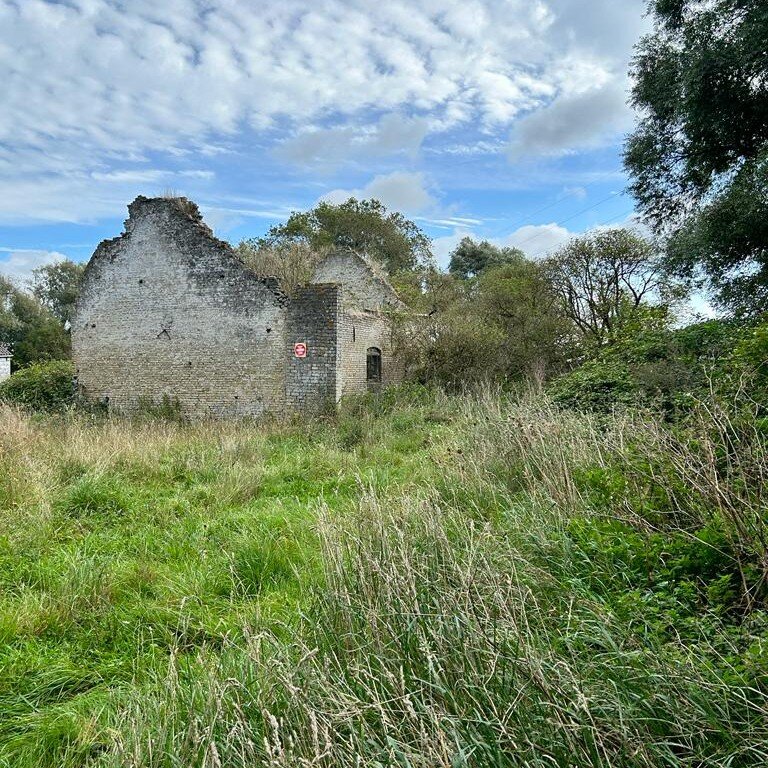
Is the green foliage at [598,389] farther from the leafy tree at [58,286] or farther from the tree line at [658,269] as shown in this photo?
the leafy tree at [58,286]

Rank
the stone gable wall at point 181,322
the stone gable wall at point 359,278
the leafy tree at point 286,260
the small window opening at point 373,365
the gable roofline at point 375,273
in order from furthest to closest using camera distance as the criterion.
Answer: the leafy tree at point 286,260 → the stone gable wall at point 359,278 → the gable roofline at point 375,273 → the small window opening at point 373,365 → the stone gable wall at point 181,322

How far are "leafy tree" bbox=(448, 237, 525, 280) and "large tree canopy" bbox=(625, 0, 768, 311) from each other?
24467 mm

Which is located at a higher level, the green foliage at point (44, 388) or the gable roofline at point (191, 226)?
the gable roofline at point (191, 226)

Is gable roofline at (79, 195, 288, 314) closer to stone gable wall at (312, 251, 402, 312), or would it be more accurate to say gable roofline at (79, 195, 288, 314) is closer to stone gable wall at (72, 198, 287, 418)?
stone gable wall at (72, 198, 287, 418)

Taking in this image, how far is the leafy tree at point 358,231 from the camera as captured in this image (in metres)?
35.1

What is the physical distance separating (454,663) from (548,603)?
856mm

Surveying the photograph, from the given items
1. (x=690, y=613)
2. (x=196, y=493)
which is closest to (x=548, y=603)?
(x=690, y=613)

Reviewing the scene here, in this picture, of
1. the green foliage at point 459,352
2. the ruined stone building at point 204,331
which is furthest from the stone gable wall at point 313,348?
the green foliage at point 459,352

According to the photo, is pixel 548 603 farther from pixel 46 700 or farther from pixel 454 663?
pixel 46 700

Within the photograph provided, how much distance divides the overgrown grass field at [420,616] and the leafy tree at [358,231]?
100ft

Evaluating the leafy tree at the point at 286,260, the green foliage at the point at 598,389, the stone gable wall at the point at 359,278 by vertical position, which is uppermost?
the leafy tree at the point at 286,260

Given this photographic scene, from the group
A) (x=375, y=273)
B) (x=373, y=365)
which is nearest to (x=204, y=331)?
(x=373, y=365)

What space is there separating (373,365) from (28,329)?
36268mm

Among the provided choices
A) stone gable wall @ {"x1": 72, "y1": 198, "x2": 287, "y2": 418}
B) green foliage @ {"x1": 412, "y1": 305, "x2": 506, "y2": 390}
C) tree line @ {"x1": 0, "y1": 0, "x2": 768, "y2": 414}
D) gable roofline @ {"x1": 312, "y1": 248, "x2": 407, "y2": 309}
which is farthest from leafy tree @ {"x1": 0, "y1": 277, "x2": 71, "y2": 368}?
green foliage @ {"x1": 412, "y1": 305, "x2": 506, "y2": 390}
